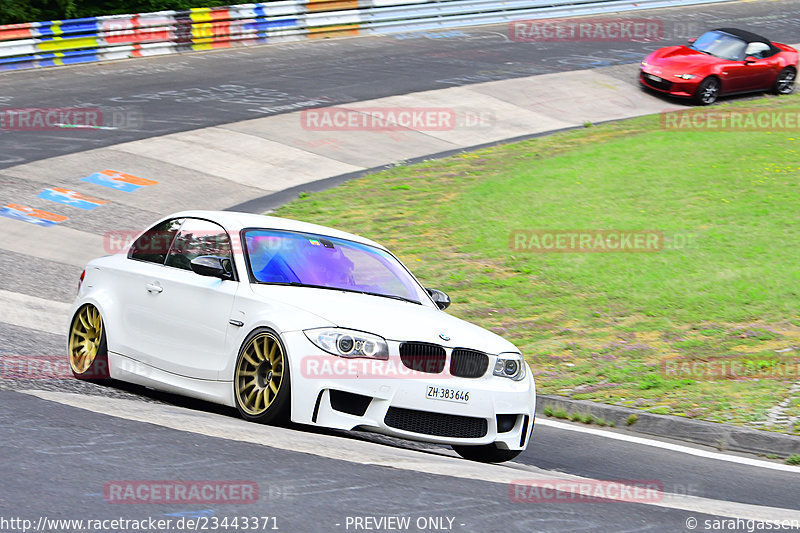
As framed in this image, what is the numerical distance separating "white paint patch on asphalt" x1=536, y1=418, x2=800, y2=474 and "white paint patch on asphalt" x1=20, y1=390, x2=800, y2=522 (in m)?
1.45

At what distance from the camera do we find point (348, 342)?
673 cm

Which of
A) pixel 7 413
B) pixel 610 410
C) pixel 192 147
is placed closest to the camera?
pixel 7 413

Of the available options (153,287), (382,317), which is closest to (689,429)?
(382,317)

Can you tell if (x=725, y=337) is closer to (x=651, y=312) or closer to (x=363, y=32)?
(x=651, y=312)

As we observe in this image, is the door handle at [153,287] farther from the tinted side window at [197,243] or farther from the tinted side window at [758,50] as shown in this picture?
the tinted side window at [758,50]

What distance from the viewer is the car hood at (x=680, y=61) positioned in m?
25.3

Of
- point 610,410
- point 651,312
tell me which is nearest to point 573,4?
point 651,312

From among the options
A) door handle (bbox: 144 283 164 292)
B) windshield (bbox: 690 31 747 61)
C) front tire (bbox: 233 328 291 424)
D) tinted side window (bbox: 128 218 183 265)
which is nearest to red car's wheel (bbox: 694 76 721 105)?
windshield (bbox: 690 31 747 61)

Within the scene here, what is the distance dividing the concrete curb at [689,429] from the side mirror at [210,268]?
11.2 feet

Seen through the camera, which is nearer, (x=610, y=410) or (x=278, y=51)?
(x=610, y=410)

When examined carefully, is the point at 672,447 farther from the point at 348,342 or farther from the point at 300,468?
the point at 300,468

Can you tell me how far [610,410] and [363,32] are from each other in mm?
24258

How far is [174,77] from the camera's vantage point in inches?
999

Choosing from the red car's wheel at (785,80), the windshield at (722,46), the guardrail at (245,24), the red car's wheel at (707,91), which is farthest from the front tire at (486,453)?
the red car's wheel at (785,80)
